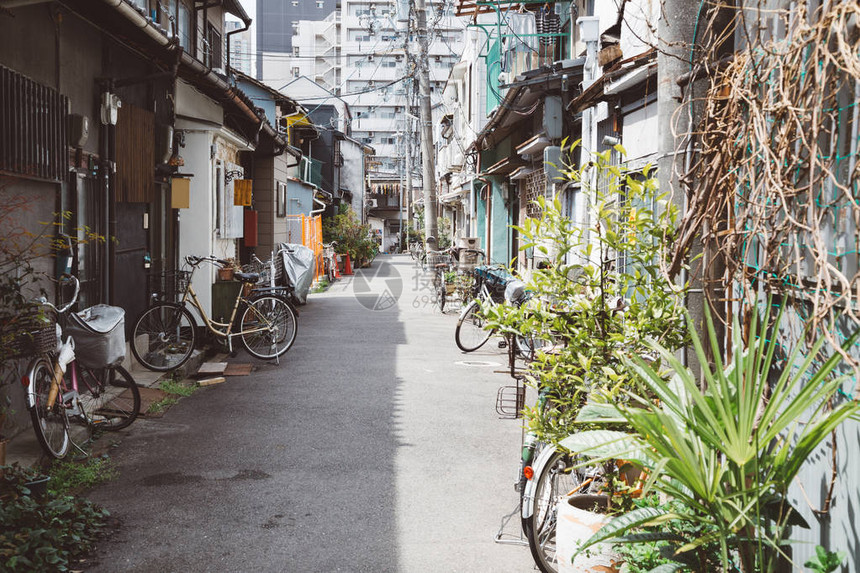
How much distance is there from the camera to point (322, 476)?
6.63 meters

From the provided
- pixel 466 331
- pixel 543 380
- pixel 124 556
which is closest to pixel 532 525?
pixel 543 380

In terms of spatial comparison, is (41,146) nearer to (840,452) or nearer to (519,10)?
(840,452)

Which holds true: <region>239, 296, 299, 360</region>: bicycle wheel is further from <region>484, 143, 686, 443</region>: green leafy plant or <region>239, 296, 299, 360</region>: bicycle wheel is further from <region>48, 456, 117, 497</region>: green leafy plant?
<region>484, 143, 686, 443</region>: green leafy plant

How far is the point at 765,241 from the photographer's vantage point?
355cm

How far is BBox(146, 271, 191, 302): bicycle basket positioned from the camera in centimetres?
1161

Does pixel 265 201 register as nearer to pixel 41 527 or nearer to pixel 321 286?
pixel 321 286

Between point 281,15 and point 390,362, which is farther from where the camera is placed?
point 281,15

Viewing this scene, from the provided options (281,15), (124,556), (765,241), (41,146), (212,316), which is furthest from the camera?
(281,15)

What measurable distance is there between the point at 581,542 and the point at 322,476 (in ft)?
9.57

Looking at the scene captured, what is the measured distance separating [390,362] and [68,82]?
19.7ft

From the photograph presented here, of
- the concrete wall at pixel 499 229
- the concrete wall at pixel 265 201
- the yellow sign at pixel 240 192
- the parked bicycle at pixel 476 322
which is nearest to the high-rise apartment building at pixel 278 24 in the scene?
the concrete wall at pixel 499 229

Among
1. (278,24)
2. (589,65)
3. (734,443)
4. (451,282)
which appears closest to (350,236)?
(451,282)

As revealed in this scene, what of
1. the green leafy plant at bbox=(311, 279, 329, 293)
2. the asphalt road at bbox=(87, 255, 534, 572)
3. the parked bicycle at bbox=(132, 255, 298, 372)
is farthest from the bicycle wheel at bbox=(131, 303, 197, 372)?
the green leafy plant at bbox=(311, 279, 329, 293)

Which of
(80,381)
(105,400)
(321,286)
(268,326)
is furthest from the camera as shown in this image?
Answer: (321,286)
